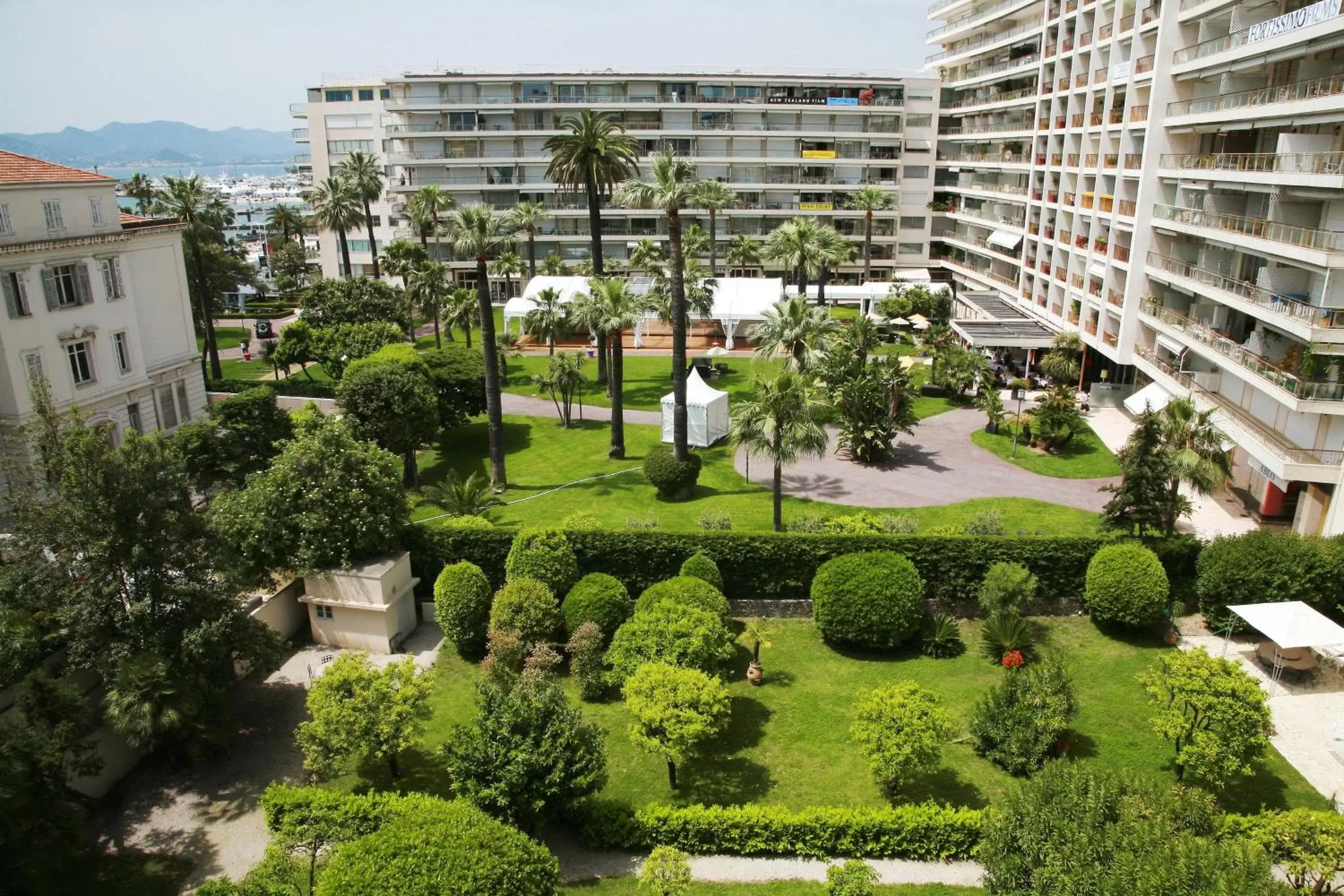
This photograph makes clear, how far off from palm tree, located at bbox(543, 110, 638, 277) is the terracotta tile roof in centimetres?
2080

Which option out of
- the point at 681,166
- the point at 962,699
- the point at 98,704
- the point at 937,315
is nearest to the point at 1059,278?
the point at 937,315

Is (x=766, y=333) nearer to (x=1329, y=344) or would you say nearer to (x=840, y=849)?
(x=1329, y=344)

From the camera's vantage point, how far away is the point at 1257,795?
21.1 metres

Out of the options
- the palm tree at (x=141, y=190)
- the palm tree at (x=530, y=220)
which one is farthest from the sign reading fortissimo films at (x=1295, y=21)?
the palm tree at (x=141, y=190)

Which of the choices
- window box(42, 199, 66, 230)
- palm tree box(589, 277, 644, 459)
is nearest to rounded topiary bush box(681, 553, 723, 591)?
palm tree box(589, 277, 644, 459)

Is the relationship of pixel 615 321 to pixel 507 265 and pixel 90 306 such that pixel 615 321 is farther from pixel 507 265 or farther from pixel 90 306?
pixel 507 265

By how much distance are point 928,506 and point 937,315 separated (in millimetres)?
36259

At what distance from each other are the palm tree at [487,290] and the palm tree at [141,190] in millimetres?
49756

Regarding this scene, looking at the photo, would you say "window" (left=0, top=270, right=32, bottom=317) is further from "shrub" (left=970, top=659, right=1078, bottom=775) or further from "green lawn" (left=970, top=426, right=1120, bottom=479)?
"green lawn" (left=970, top=426, right=1120, bottom=479)

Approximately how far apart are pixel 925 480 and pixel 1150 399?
12.3 metres

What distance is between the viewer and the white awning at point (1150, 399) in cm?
4181

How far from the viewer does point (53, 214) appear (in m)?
38.5

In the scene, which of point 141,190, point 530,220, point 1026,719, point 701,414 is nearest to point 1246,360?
point 1026,719

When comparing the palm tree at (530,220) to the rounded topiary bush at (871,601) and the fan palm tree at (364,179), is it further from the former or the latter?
the rounded topiary bush at (871,601)
